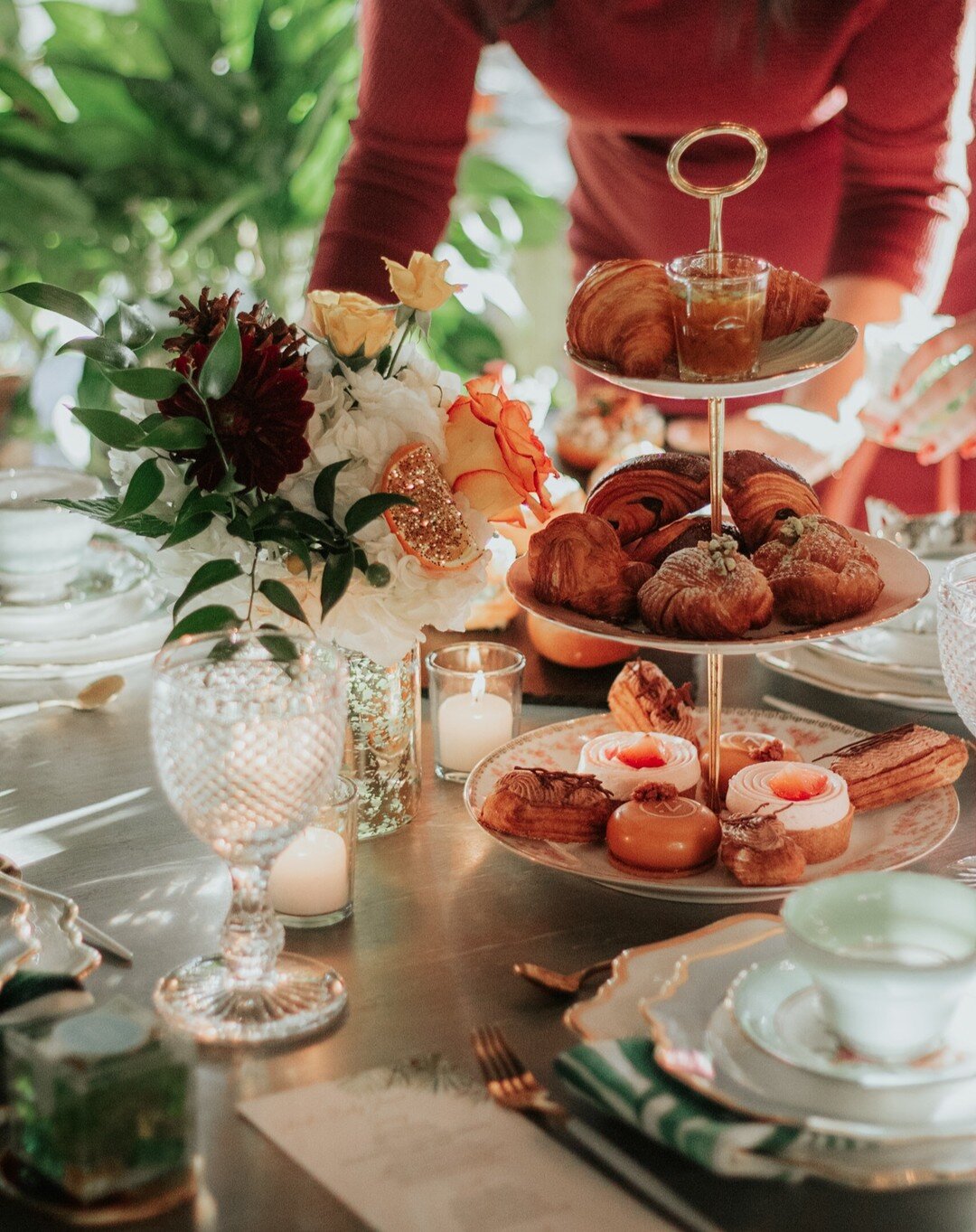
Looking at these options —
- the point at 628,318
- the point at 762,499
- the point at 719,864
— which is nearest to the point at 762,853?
the point at 719,864

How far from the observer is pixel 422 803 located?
120 centimetres

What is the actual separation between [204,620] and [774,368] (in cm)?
41

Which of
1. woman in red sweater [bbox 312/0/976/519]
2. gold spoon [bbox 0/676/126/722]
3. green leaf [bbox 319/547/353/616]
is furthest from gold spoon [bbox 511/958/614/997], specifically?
woman in red sweater [bbox 312/0/976/519]

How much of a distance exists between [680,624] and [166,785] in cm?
34

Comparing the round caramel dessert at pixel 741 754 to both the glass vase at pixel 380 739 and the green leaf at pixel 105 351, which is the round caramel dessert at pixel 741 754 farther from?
the green leaf at pixel 105 351

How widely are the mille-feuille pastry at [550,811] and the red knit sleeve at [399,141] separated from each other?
1.12 meters

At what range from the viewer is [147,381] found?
91cm

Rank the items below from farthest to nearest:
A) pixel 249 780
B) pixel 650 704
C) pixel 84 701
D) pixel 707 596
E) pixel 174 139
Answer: pixel 174 139
pixel 84 701
pixel 650 704
pixel 707 596
pixel 249 780

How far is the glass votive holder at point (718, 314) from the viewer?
0.94 m

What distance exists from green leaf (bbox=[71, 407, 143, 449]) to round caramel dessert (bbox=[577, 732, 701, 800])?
0.40 metres

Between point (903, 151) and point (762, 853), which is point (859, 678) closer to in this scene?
point (762, 853)

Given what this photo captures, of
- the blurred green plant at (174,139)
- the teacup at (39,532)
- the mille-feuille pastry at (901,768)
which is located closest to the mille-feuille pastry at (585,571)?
the mille-feuille pastry at (901,768)

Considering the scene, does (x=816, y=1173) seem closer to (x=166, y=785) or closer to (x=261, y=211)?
(x=166, y=785)

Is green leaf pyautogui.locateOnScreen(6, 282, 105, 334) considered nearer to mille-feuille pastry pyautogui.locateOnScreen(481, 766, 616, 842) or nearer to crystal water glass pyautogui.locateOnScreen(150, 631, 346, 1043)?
crystal water glass pyautogui.locateOnScreen(150, 631, 346, 1043)
